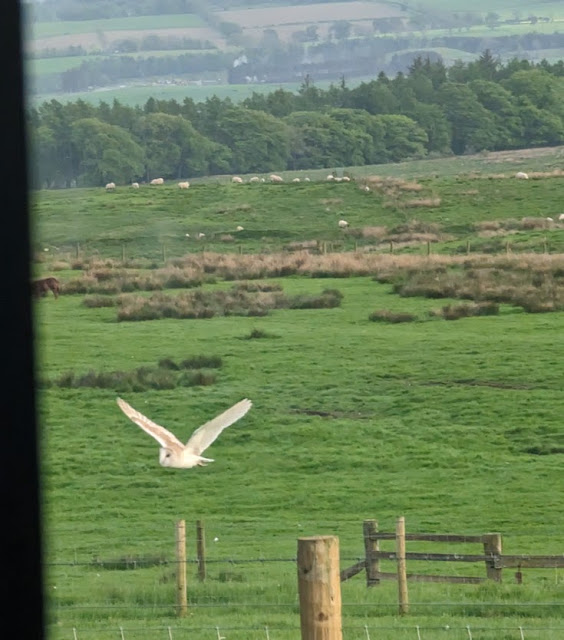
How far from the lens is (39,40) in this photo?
580 feet

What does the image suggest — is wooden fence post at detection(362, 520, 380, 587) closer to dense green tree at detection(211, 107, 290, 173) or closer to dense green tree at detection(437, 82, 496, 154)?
dense green tree at detection(211, 107, 290, 173)

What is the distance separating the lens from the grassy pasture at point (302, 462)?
13.7 m

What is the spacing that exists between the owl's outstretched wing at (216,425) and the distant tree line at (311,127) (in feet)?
264

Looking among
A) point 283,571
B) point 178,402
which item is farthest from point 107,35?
point 283,571

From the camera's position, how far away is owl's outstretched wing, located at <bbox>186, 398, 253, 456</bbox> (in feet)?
32.6

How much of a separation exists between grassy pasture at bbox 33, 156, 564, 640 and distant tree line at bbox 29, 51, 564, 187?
51.9 m

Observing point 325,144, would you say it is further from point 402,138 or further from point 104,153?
point 104,153

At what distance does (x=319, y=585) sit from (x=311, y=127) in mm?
101192

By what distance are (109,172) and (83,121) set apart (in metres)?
7.28

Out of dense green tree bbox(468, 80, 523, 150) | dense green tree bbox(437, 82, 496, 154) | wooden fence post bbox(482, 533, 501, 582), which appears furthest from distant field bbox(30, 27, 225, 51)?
wooden fence post bbox(482, 533, 501, 582)

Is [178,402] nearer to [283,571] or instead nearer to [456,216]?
[283,571]

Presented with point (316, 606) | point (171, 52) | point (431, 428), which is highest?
point (171, 52)

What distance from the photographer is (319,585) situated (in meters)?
5.84

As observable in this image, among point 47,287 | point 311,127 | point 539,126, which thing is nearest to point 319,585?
point 47,287
